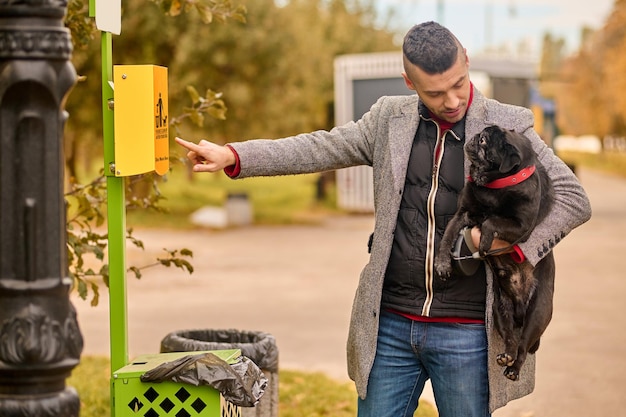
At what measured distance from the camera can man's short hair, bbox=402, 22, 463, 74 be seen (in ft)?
12.5

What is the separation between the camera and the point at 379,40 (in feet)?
133

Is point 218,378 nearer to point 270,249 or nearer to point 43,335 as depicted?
point 43,335

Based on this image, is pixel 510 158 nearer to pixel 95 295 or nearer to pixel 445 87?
pixel 445 87

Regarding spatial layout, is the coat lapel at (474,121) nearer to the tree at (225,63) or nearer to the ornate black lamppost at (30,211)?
the ornate black lamppost at (30,211)

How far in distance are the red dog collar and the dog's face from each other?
0.05ft

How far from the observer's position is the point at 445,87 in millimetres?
3850

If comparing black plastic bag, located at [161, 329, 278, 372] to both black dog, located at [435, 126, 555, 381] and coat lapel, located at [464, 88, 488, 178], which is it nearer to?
black dog, located at [435, 126, 555, 381]

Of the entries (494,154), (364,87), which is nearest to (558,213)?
(494,154)

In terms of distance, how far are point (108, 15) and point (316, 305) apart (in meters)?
7.94

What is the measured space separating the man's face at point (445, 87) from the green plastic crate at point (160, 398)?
1.29m

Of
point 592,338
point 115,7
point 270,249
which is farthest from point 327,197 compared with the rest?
point 115,7

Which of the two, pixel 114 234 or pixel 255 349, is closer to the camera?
pixel 114 234

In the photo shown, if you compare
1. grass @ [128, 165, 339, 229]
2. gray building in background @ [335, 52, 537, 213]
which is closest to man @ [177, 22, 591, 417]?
grass @ [128, 165, 339, 229]

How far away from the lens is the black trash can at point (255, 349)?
5.26 m
